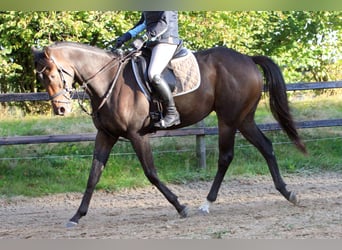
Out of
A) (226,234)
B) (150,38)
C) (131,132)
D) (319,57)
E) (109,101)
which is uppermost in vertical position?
(150,38)

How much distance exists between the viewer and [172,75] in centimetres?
523

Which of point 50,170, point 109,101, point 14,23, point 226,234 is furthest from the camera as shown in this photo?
point 14,23

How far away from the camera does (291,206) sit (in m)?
5.41

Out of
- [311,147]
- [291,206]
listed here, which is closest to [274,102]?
[291,206]

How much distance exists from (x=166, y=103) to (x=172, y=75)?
341 millimetres

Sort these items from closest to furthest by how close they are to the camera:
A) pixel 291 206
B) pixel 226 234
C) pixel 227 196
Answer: pixel 226 234 → pixel 291 206 → pixel 227 196

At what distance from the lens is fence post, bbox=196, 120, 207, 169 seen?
7668mm

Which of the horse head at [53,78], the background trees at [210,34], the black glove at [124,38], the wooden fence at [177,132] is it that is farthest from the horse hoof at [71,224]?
the background trees at [210,34]

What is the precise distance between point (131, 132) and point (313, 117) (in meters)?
5.61

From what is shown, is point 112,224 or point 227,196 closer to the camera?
point 112,224

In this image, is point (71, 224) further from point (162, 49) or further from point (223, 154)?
point (162, 49)

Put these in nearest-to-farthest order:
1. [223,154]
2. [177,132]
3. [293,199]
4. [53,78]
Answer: [53,78], [293,199], [223,154], [177,132]

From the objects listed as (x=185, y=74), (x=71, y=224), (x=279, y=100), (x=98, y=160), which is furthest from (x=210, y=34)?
(x=71, y=224)

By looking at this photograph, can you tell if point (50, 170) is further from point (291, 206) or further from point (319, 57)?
point (319, 57)
